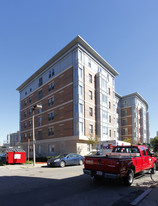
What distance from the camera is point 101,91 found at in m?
35.3

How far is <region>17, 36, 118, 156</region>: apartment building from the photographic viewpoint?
30.6 meters

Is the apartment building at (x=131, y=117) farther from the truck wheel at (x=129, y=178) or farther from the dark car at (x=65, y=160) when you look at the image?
the truck wheel at (x=129, y=178)

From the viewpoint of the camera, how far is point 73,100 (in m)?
30.9

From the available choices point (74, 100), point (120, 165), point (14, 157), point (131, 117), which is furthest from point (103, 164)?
point (131, 117)

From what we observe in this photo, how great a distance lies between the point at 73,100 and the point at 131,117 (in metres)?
32.4

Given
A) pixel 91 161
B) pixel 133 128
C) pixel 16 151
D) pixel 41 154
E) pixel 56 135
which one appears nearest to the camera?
pixel 91 161

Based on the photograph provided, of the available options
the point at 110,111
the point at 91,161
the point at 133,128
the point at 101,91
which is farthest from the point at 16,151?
the point at 133,128

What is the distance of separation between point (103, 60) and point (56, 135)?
17.9 meters

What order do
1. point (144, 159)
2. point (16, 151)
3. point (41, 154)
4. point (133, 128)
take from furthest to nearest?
point (133, 128)
point (41, 154)
point (16, 151)
point (144, 159)

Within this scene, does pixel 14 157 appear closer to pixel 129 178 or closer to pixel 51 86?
pixel 129 178

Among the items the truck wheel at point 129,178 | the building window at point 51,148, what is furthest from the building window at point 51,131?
the truck wheel at point 129,178

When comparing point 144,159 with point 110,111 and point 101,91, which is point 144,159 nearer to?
point 101,91

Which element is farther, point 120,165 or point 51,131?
point 51,131

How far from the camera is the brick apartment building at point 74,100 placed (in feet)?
100
